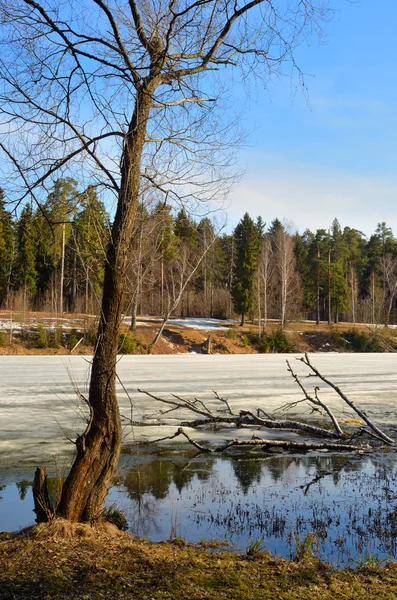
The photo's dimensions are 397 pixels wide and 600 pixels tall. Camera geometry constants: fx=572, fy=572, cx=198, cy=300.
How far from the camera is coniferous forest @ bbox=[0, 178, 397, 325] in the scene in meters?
5.48

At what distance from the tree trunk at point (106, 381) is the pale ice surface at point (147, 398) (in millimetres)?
450

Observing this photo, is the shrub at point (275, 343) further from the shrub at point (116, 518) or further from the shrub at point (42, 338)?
the shrub at point (116, 518)

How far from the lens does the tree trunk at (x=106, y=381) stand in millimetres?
5074

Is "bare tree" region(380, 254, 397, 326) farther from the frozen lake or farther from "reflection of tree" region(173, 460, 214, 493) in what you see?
"reflection of tree" region(173, 460, 214, 493)

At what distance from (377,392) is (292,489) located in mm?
10399

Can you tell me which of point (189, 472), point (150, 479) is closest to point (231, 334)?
point (189, 472)

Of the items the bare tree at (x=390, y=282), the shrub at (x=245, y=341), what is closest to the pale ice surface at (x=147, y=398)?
the bare tree at (x=390, y=282)

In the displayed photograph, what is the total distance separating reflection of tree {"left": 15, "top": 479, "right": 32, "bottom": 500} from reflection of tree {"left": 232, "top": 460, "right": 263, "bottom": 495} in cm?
273

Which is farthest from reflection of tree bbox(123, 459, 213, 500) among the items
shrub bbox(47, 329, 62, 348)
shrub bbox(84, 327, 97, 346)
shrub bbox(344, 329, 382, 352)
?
shrub bbox(344, 329, 382, 352)

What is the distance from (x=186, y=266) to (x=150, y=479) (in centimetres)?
2020

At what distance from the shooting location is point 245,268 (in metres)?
56.6

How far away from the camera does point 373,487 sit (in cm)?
741

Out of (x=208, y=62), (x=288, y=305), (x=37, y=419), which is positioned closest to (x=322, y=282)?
(x=288, y=305)

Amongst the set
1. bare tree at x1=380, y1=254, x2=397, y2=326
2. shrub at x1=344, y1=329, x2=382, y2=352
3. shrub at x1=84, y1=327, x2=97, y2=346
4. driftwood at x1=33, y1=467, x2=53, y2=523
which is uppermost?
bare tree at x1=380, y1=254, x2=397, y2=326
